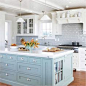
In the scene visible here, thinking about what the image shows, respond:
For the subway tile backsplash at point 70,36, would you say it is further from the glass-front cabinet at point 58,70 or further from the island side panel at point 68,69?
the glass-front cabinet at point 58,70

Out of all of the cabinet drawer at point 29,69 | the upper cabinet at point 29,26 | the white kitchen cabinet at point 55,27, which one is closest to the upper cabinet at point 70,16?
the white kitchen cabinet at point 55,27

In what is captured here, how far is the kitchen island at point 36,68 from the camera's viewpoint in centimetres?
364

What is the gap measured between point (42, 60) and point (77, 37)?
3511mm

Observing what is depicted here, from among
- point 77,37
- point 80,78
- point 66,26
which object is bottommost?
point 80,78

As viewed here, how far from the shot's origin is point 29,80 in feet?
12.9

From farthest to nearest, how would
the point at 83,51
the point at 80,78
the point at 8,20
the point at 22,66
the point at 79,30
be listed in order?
1. the point at 8,20
2. the point at 79,30
3. the point at 83,51
4. the point at 80,78
5. the point at 22,66

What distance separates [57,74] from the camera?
385cm

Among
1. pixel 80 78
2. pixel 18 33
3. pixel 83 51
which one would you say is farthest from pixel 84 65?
pixel 18 33

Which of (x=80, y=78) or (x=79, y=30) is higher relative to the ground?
(x=79, y=30)

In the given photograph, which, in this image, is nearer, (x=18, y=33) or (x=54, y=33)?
(x=54, y=33)

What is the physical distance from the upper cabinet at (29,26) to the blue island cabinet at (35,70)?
11.2ft

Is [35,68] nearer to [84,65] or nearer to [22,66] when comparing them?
[22,66]

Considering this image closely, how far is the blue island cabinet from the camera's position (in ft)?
12.0

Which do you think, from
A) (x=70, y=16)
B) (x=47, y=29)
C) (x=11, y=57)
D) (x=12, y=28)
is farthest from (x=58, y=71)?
(x=12, y=28)
